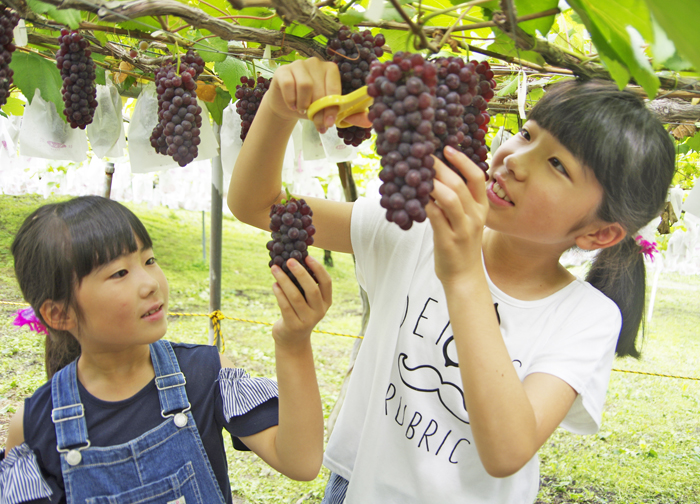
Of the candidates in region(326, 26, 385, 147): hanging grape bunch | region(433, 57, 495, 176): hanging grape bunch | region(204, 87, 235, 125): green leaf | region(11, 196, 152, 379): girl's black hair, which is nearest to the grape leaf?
region(204, 87, 235, 125): green leaf

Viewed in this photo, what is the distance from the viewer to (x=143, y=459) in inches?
40.8

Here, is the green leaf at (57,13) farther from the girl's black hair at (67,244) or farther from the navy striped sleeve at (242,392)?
the navy striped sleeve at (242,392)

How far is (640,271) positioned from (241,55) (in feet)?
3.61

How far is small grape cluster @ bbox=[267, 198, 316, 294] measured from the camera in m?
0.74

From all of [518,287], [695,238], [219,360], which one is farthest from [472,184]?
[695,238]

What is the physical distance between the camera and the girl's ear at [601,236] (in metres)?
0.95

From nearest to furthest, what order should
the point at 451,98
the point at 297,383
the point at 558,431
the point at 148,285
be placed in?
the point at 451,98, the point at 297,383, the point at 148,285, the point at 558,431

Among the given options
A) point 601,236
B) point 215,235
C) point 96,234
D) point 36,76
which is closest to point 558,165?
point 601,236

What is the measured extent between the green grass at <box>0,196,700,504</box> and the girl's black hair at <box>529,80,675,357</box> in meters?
2.87

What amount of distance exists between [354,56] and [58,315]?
2.69 ft

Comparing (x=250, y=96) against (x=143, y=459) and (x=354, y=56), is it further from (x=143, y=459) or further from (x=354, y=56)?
(x=143, y=459)

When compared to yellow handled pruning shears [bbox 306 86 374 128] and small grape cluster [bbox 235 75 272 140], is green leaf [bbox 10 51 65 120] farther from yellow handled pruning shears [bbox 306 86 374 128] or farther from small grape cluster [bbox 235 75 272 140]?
yellow handled pruning shears [bbox 306 86 374 128]

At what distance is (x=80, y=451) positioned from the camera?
1.00 meters

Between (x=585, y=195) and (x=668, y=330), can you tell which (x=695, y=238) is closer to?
(x=668, y=330)
